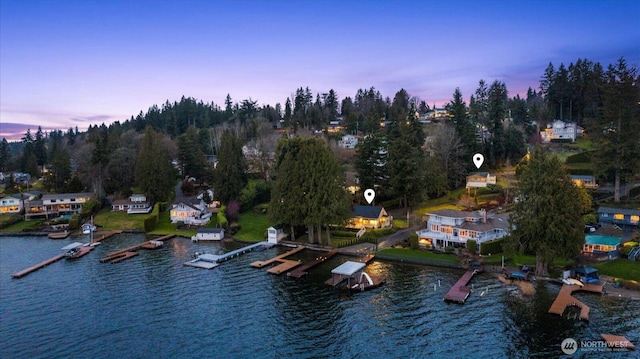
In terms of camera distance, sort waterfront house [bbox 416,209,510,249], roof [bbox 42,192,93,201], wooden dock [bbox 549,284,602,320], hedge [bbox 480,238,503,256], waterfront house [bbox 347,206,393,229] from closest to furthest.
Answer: wooden dock [bbox 549,284,602,320], hedge [bbox 480,238,503,256], waterfront house [bbox 416,209,510,249], waterfront house [bbox 347,206,393,229], roof [bbox 42,192,93,201]

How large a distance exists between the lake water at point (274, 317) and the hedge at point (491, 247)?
6148 mm

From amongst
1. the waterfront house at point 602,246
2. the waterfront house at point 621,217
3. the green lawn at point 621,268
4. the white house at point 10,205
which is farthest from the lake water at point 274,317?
the white house at point 10,205

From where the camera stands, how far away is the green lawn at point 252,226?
226ft

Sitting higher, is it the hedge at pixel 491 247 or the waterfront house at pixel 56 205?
the waterfront house at pixel 56 205

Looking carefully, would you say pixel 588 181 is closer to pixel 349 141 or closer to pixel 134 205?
pixel 349 141

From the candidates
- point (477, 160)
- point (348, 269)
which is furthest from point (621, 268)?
point (477, 160)

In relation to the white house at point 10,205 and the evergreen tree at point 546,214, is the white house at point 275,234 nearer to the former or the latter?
the evergreen tree at point 546,214

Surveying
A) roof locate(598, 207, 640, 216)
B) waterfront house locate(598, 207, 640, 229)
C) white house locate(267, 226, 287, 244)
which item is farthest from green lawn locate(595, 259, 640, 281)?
white house locate(267, 226, 287, 244)

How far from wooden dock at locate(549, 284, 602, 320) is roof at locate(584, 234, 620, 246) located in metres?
10.2

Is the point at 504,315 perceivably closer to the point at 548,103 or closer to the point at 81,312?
the point at 81,312

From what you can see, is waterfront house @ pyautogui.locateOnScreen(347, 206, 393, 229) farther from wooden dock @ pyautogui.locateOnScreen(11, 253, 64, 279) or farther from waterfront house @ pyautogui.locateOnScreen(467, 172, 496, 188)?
wooden dock @ pyautogui.locateOnScreen(11, 253, 64, 279)

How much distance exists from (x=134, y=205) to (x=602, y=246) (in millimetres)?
80899

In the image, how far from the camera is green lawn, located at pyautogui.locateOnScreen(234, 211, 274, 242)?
226 feet

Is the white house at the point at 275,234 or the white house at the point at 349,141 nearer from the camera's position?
the white house at the point at 275,234
